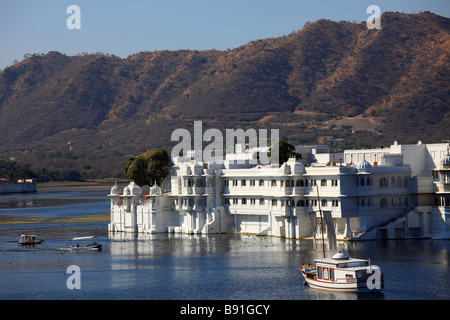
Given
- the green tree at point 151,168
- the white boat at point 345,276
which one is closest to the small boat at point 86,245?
the green tree at point 151,168

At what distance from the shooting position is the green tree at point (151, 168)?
10350cm

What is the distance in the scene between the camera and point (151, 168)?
340 ft

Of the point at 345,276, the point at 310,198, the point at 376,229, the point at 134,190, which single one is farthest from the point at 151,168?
the point at 345,276

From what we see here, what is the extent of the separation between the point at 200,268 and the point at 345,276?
16.3 metres

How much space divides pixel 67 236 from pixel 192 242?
19300 millimetres

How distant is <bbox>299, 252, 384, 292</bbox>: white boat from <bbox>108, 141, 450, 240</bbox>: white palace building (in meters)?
11.3

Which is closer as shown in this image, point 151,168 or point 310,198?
point 310,198

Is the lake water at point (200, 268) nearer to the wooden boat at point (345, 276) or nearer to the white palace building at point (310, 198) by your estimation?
the wooden boat at point (345, 276)

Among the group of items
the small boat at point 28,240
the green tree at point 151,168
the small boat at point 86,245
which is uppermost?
the green tree at point 151,168

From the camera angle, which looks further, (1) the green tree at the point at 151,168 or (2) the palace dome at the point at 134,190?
(1) the green tree at the point at 151,168

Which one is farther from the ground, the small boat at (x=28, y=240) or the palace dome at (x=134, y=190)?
the palace dome at (x=134, y=190)

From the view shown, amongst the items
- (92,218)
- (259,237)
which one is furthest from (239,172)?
(92,218)

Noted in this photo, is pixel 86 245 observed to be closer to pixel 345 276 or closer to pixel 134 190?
pixel 134 190

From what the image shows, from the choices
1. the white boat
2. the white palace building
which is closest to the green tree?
the white palace building
